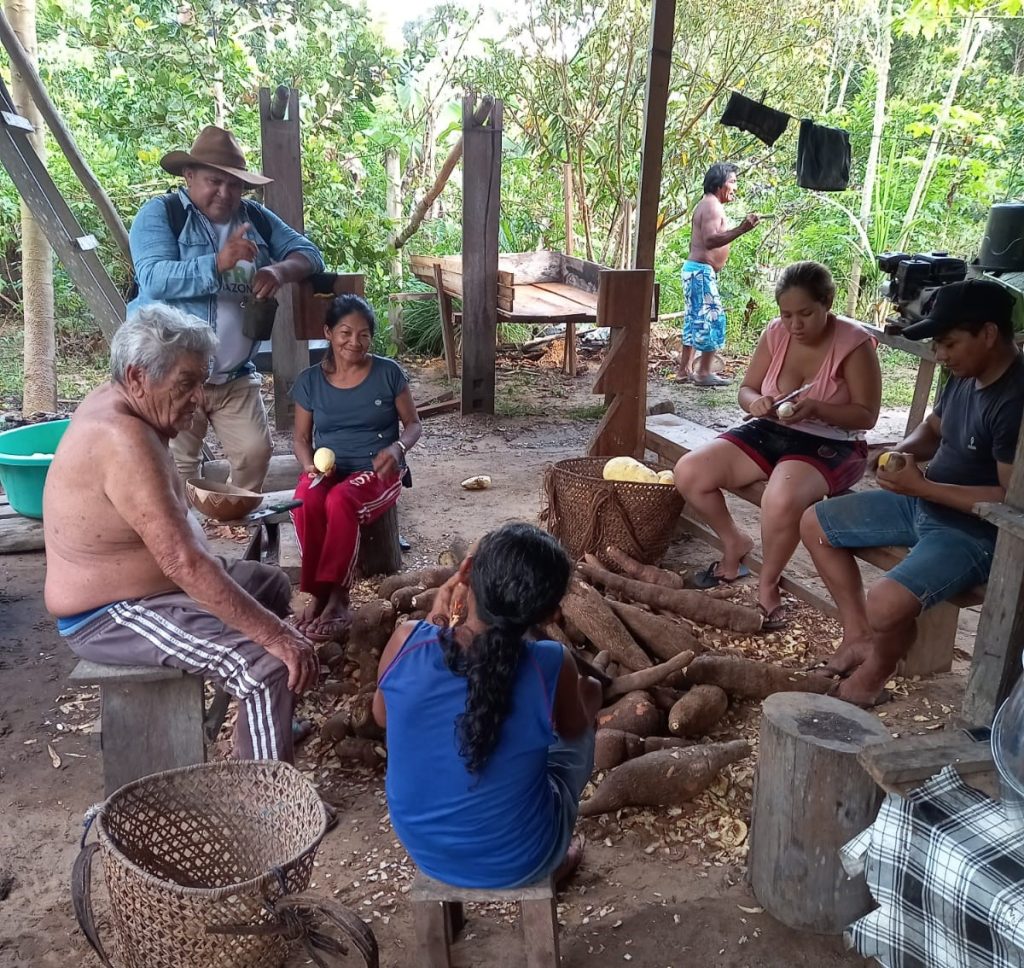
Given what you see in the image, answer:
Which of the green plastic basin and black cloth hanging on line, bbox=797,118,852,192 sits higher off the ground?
black cloth hanging on line, bbox=797,118,852,192

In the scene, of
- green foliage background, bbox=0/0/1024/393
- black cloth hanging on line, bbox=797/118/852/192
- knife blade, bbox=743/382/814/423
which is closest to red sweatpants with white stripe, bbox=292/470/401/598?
knife blade, bbox=743/382/814/423

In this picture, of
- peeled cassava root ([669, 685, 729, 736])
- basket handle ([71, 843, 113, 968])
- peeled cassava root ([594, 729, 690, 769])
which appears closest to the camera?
basket handle ([71, 843, 113, 968])

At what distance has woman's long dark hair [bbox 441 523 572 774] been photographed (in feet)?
6.22

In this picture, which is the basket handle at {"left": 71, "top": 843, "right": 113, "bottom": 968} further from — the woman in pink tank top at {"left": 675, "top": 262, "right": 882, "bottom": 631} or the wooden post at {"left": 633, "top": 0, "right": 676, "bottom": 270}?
the wooden post at {"left": 633, "top": 0, "right": 676, "bottom": 270}

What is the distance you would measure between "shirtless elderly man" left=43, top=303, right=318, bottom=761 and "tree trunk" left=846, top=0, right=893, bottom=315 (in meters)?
8.98

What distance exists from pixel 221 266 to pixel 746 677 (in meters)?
2.81

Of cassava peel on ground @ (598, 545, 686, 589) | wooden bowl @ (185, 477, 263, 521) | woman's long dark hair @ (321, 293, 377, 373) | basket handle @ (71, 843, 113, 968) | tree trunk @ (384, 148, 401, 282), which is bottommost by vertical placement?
cassava peel on ground @ (598, 545, 686, 589)

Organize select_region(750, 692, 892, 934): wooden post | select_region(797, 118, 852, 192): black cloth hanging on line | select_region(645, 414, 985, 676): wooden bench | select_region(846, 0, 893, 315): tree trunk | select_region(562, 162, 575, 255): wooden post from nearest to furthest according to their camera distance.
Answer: select_region(750, 692, 892, 934): wooden post → select_region(645, 414, 985, 676): wooden bench → select_region(797, 118, 852, 192): black cloth hanging on line → select_region(562, 162, 575, 255): wooden post → select_region(846, 0, 893, 315): tree trunk

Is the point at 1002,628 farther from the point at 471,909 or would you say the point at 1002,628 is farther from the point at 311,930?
the point at 311,930

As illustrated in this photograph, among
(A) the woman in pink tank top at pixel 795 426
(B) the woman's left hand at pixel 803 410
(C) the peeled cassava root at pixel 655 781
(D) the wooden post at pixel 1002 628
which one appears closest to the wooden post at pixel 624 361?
(A) the woman in pink tank top at pixel 795 426

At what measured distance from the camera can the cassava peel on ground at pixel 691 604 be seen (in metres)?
3.89

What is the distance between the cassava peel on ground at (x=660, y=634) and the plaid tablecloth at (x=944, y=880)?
63.6 inches

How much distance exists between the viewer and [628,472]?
4461 millimetres

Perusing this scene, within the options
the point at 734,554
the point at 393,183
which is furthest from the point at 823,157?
the point at 393,183
